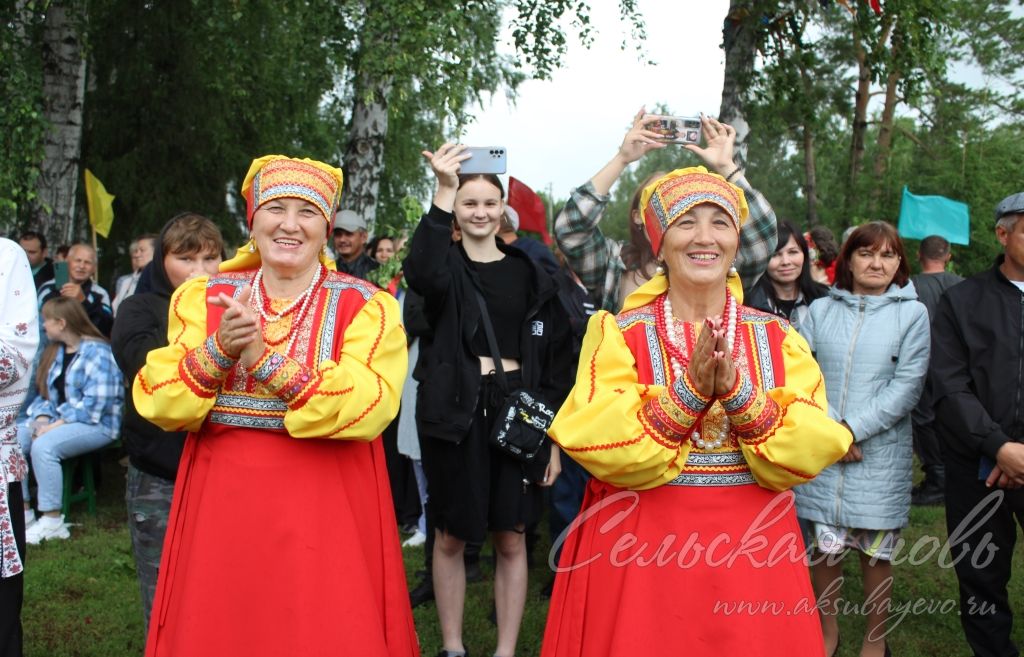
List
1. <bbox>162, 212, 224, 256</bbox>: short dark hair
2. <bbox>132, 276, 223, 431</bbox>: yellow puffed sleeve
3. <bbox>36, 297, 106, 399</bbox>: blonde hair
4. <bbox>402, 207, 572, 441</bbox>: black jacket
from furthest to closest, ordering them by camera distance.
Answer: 1. <bbox>36, 297, 106, 399</bbox>: blonde hair
2. <bbox>402, 207, 572, 441</bbox>: black jacket
3. <bbox>162, 212, 224, 256</bbox>: short dark hair
4. <bbox>132, 276, 223, 431</bbox>: yellow puffed sleeve

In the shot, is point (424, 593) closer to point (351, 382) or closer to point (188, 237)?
point (188, 237)

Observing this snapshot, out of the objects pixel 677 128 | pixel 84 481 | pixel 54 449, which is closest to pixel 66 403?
pixel 54 449

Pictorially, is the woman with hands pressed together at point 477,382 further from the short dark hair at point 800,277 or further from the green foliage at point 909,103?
the green foliage at point 909,103

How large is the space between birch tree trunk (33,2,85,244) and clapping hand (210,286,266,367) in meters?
7.46

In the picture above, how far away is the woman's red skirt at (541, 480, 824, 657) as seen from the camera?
290 centimetres

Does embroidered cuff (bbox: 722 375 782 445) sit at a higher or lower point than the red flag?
lower

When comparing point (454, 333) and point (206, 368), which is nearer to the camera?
point (206, 368)

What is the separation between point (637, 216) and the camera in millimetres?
4129

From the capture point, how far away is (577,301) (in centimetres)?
551

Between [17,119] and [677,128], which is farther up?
[17,119]

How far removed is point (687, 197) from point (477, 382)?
153 centimetres

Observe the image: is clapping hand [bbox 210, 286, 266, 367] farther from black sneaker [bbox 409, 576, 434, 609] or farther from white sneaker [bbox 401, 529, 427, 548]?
white sneaker [bbox 401, 529, 427, 548]

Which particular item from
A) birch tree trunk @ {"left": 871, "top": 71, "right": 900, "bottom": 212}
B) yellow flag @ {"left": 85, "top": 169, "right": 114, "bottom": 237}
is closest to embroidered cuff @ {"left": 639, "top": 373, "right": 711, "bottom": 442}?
yellow flag @ {"left": 85, "top": 169, "right": 114, "bottom": 237}

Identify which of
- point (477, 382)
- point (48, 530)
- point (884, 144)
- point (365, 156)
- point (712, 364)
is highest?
point (884, 144)
